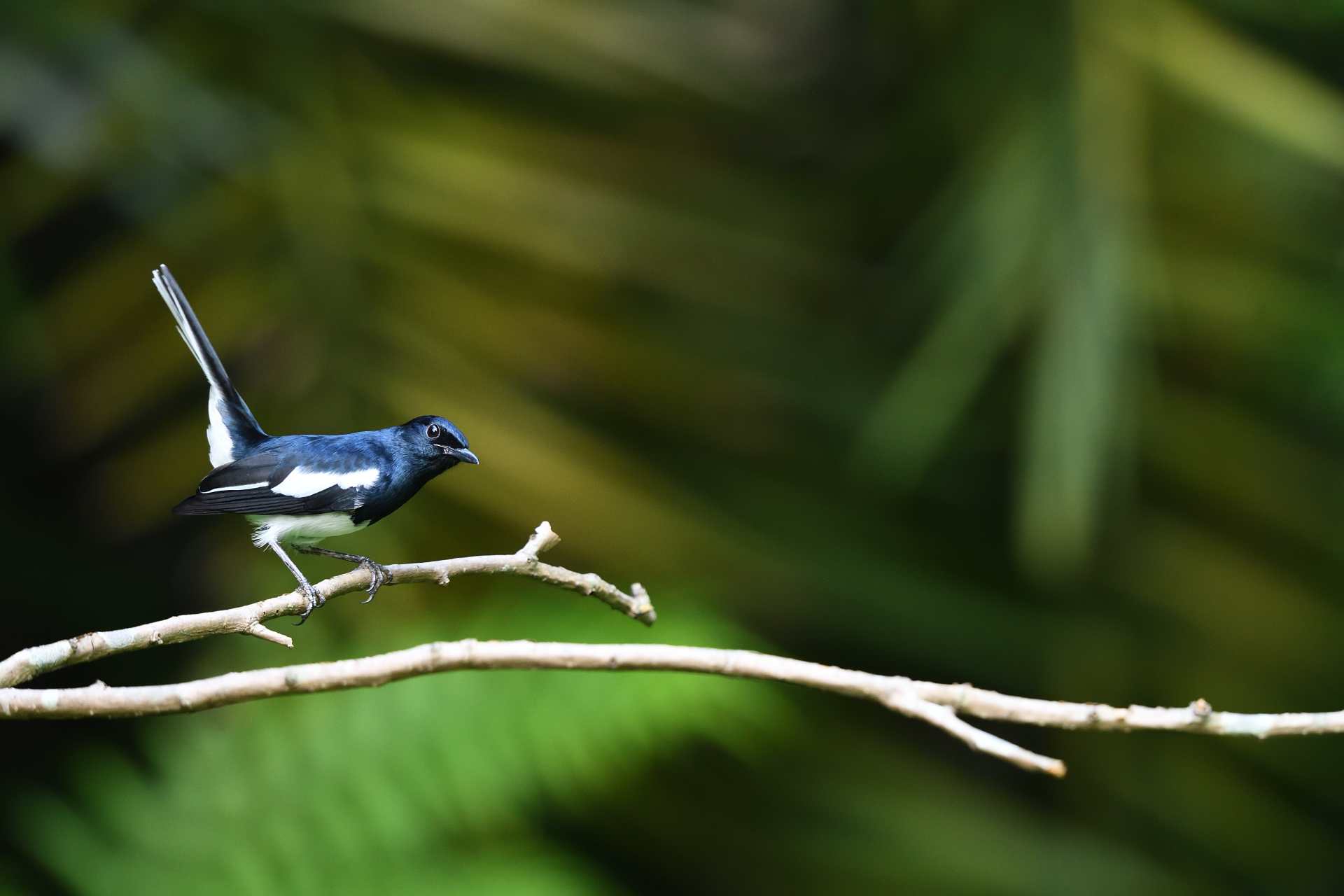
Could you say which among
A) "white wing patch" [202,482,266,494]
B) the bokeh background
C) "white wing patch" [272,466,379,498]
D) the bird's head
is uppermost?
the bokeh background

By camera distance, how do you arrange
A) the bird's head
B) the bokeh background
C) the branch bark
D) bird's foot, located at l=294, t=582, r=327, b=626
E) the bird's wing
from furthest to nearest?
the bokeh background → the bird's head → the bird's wing → bird's foot, located at l=294, t=582, r=327, b=626 → the branch bark

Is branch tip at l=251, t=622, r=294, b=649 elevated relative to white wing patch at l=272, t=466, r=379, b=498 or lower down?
lower down

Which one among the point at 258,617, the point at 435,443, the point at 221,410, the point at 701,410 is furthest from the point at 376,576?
the point at 701,410

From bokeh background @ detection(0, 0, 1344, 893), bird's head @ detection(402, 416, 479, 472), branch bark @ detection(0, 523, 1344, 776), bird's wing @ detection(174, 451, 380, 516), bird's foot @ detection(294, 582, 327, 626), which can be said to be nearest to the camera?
branch bark @ detection(0, 523, 1344, 776)

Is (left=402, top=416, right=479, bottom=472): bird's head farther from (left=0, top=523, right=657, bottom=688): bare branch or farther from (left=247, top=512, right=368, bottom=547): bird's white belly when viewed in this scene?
(left=0, top=523, right=657, bottom=688): bare branch

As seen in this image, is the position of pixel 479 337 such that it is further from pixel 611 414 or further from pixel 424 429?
pixel 424 429

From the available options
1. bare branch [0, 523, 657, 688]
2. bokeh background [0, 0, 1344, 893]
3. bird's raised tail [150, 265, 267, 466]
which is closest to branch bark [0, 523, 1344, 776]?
bare branch [0, 523, 657, 688]

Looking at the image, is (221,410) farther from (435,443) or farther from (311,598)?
(311,598)

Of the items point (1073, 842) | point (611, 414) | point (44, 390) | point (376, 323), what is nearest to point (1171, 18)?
point (611, 414)
